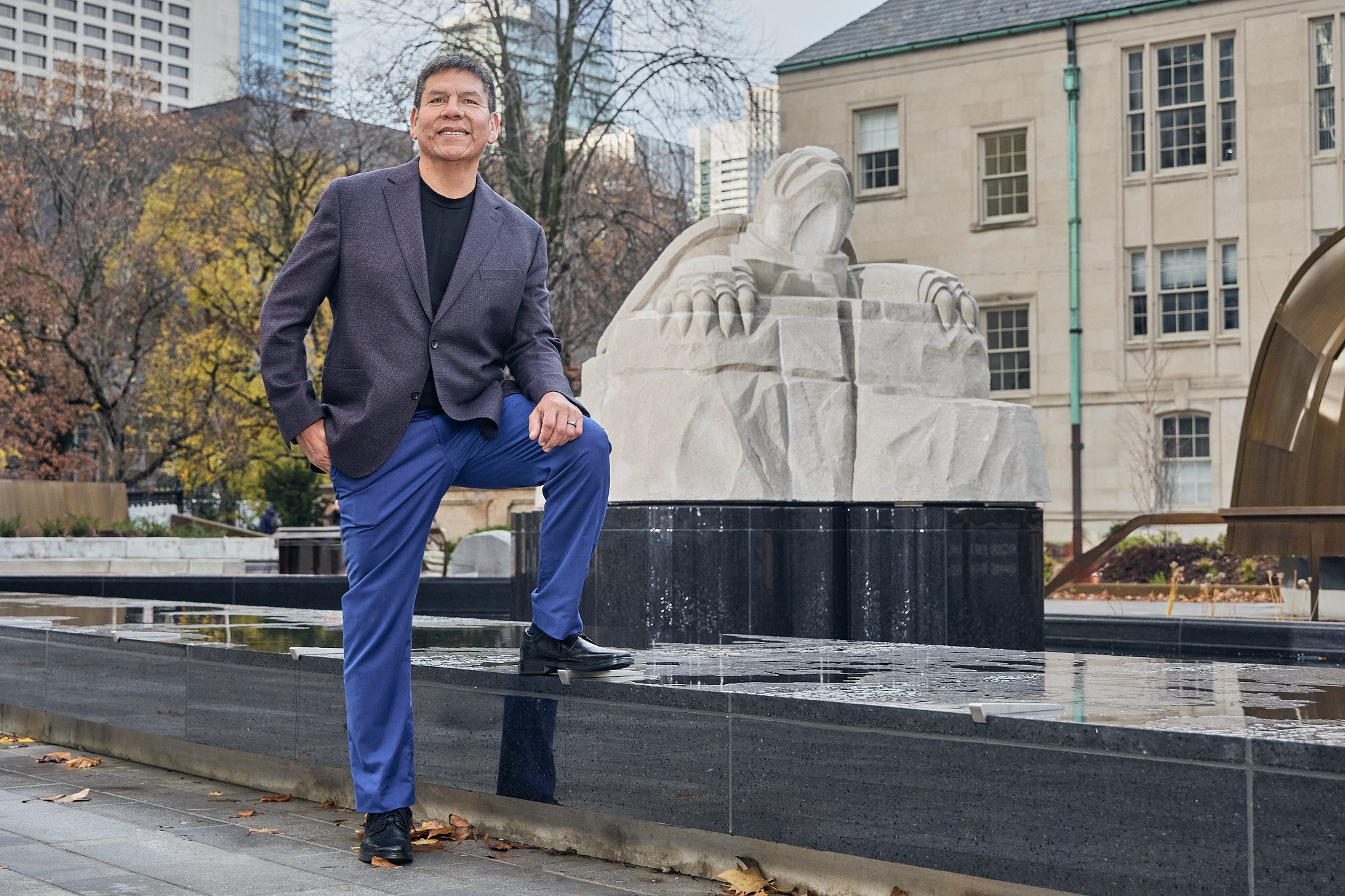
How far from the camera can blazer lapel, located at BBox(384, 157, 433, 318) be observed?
422cm

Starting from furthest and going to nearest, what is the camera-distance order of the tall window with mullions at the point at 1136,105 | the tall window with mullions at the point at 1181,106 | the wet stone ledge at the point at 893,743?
the tall window with mullions at the point at 1136,105
the tall window with mullions at the point at 1181,106
the wet stone ledge at the point at 893,743

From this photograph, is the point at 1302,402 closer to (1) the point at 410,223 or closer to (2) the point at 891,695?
(2) the point at 891,695

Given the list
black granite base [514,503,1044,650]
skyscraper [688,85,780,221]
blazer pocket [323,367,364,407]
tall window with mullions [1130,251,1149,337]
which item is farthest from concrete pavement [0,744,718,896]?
tall window with mullions [1130,251,1149,337]

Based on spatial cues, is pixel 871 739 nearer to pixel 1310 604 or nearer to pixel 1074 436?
pixel 1310 604

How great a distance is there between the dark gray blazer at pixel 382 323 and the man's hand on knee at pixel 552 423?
0.07 m

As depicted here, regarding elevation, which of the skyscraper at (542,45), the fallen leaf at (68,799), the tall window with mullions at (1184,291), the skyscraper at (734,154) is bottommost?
the fallen leaf at (68,799)

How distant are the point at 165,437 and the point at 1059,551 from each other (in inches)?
868

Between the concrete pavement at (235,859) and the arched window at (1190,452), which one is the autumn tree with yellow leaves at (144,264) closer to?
the arched window at (1190,452)

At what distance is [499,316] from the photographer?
4.36 metres

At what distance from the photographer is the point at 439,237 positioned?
434cm

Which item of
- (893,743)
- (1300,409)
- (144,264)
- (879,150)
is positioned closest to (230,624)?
(893,743)

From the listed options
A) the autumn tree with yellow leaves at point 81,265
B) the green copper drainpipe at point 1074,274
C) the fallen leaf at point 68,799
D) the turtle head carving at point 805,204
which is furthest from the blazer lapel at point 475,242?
the autumn tree with yellow leaves at point 81,265

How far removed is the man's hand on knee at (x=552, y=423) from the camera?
4.17m

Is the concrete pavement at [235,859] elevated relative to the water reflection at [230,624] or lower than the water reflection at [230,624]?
lower
